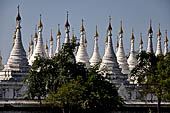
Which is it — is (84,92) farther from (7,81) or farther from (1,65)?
(1,65)

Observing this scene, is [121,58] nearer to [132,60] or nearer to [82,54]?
[132,60]

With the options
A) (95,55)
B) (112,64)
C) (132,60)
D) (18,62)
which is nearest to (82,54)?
(95,55)

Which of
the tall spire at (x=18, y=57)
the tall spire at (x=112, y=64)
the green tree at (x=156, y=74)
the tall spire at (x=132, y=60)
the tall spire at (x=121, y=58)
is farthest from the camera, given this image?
the tall spire at (x=132, y=60)

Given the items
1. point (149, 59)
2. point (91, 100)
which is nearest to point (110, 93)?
point (91, 100)

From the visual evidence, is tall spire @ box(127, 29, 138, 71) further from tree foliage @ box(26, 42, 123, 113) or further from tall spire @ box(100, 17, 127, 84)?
tree foliage @ box(26, 42, 123, 113)

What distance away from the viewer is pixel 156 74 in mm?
49750

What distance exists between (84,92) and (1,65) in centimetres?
3341

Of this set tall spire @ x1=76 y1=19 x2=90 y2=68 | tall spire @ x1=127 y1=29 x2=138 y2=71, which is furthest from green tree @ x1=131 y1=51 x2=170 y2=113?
tall spire @ x1=127 y1=29 x2=138 y2=71

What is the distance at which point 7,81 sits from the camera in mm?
63875

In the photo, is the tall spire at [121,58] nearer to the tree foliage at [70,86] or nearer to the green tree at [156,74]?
the green tree at [156,74]

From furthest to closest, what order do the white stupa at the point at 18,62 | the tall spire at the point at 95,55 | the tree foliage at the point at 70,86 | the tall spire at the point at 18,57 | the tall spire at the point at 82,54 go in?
the tall spire at the point at 95,55, the tall spire at the point at 82,54, the tall spire at the point at 18,57, the white stupa at the point at 18,62, the tree foliage at the point at 70,86

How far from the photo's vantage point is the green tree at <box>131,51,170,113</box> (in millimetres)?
46284

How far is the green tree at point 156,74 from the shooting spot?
46.3m

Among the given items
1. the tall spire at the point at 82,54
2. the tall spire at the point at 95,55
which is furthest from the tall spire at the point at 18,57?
the tall spire at the point at 95,55
